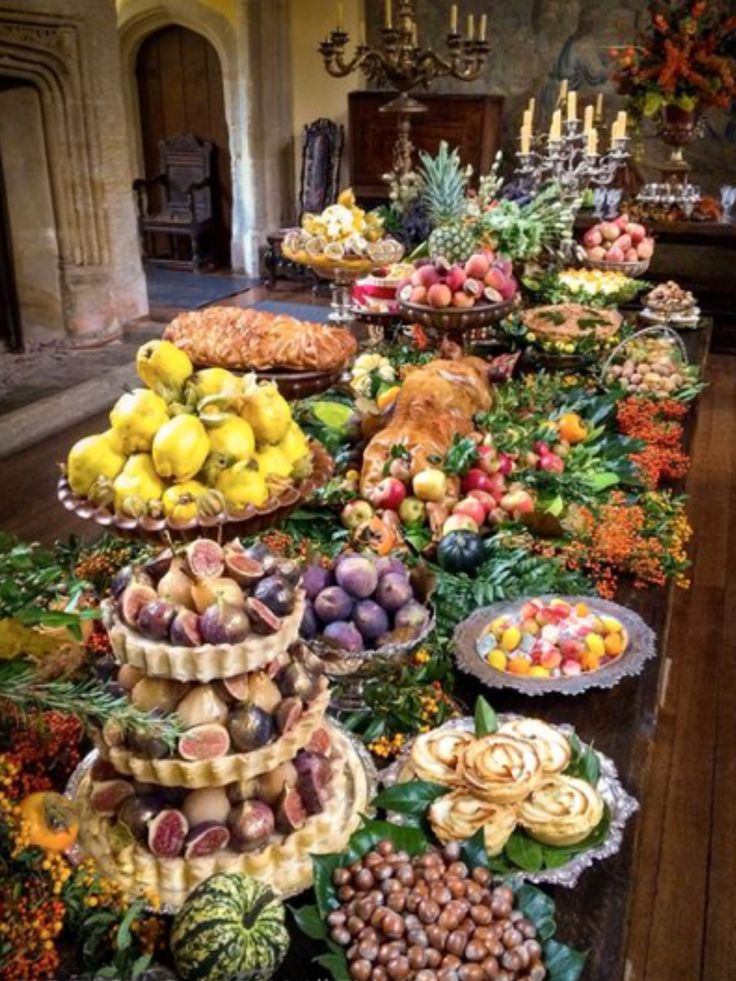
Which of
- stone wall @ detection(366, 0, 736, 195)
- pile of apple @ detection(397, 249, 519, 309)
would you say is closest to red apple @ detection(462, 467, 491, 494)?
pile of apple @ detection(397, 249, 519, 309)

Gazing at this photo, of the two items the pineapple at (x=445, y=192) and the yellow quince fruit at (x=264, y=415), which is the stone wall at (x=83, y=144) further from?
the yellow quince fruit at (x=264, y=415)

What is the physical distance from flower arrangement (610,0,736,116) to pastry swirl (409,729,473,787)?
527cm

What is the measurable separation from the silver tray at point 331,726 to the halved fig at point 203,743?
25 cm

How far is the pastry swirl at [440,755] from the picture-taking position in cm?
151

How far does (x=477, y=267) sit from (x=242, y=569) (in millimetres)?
2276

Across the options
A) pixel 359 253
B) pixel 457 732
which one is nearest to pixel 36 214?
pixel 359 253

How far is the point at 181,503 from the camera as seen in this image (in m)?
1.65

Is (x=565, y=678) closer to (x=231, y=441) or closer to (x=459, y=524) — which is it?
(x=459, y=524)

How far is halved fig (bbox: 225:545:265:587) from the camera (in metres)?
1.37

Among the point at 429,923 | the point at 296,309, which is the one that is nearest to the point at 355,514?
the point at 429,923

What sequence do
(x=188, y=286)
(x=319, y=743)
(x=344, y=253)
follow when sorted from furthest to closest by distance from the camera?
(x=188, y=286), (x=344, y=253), (x=319, y=743)

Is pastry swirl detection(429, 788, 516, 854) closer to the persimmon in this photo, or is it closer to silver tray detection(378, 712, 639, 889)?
silver tray detection(378, 712, 639, 889)

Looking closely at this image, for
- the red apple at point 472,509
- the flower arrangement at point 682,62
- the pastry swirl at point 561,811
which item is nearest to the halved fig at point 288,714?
the pastry swirl at point 561,811

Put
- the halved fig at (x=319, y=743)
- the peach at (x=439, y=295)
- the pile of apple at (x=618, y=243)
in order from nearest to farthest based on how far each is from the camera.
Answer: the halved fig at (x=319, y=743), the peach at (x=439, y=295), the pile of apple at (x=618, y=243)
